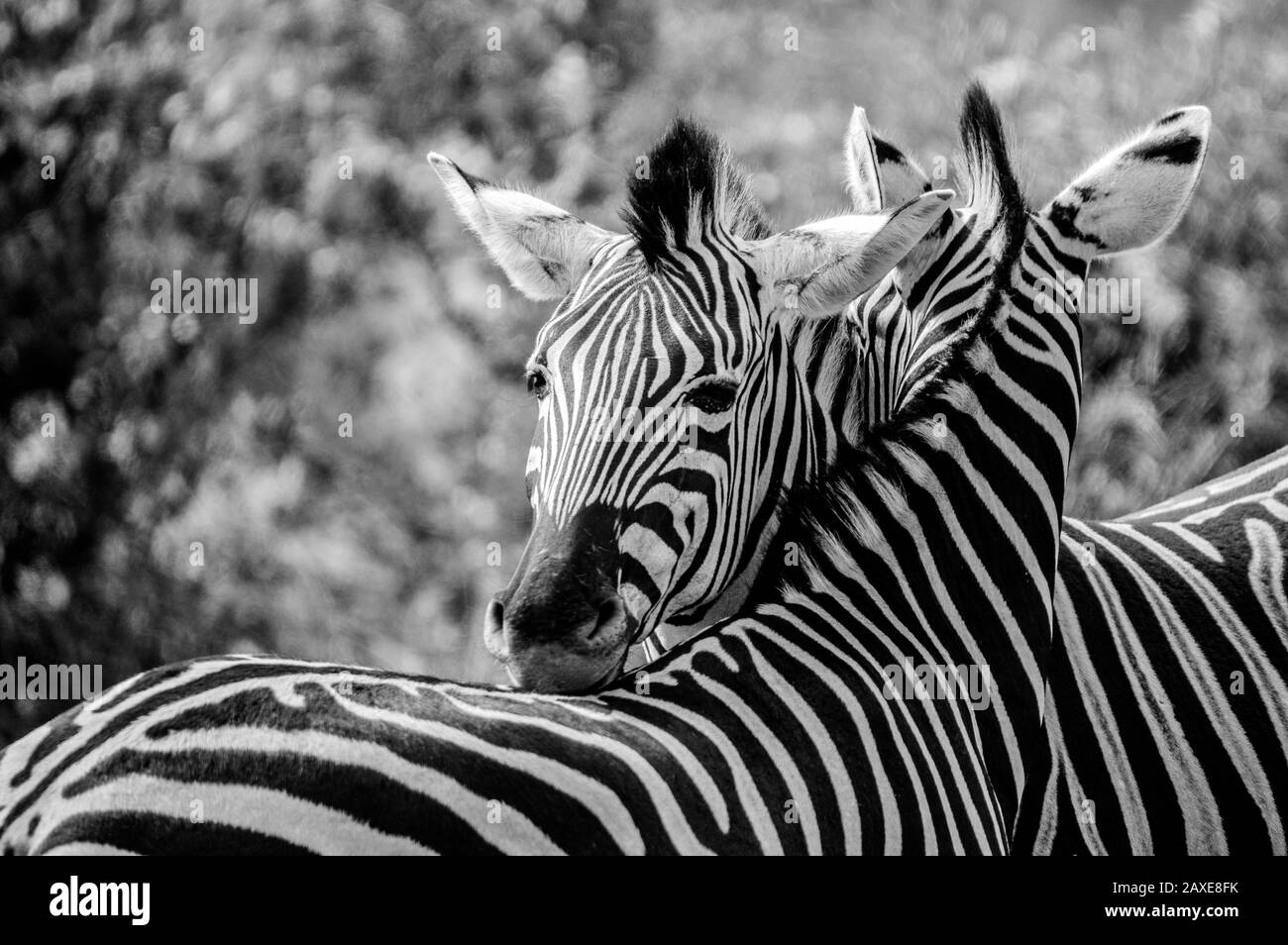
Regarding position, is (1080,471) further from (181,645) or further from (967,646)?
(181,645)

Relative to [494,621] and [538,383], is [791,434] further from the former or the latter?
[494,621]

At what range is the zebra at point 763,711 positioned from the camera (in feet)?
7.59

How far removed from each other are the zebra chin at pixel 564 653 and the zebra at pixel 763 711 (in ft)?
0.45

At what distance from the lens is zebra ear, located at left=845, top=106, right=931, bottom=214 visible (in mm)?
4445

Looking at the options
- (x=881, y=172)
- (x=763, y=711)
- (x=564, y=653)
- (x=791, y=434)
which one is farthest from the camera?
(x=881, y=172)

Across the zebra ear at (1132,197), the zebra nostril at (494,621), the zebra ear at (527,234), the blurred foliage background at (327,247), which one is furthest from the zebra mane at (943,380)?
the blurred foliage background at (327,247)

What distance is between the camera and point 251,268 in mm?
11906

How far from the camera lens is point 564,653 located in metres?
3.02

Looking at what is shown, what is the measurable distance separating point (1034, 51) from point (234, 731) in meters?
10.2

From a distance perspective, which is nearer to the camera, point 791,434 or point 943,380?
point 943,380

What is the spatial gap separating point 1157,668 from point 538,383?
6.20 ft

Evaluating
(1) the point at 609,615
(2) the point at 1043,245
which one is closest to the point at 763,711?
(1) the point at 609,615

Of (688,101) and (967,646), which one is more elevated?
(688,101)
